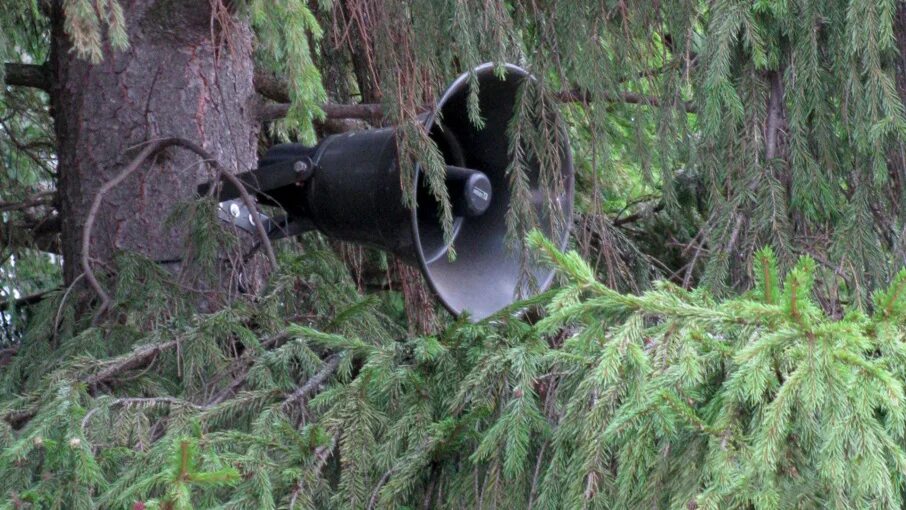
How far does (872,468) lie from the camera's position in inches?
47.7

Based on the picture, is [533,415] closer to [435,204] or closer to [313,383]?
[313,383]

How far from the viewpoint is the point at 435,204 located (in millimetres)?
3072

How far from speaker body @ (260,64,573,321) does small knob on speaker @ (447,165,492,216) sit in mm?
98

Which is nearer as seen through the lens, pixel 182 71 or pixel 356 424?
pixel 356 424

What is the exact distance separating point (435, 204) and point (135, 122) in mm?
949

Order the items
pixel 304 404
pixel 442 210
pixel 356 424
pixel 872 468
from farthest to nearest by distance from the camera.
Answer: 1. pixel 442 210
2. pixel 304 404
3. pixel 356 424
4. pixel 872 468

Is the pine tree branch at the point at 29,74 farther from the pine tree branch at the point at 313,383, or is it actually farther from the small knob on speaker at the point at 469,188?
the pine tree branch at the point at 313,383

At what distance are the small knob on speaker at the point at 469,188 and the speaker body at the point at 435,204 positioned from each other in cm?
10

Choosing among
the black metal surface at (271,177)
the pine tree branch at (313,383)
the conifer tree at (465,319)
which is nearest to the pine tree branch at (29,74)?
the conifer tree at (465,319)

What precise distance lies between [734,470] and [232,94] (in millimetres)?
2544

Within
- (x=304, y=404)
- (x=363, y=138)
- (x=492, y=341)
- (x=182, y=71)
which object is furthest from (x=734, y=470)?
(x=182, y=71)

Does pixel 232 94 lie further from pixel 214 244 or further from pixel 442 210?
pixel 442 210

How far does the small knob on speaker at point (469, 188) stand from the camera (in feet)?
8.96

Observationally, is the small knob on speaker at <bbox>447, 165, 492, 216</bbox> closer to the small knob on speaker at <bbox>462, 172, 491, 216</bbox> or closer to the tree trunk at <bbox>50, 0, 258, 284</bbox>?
the small knob on speaker at <bbox>462, 172, 491, 216</bbox>
